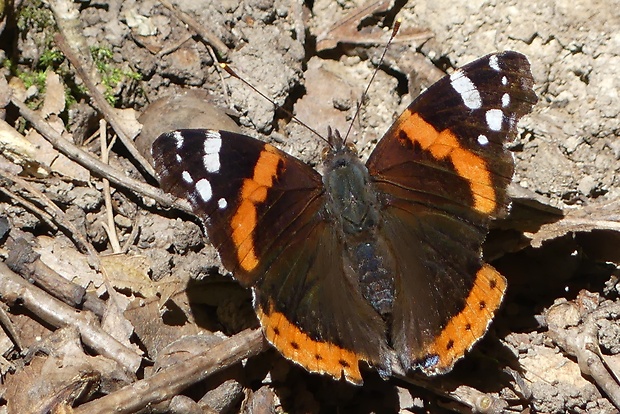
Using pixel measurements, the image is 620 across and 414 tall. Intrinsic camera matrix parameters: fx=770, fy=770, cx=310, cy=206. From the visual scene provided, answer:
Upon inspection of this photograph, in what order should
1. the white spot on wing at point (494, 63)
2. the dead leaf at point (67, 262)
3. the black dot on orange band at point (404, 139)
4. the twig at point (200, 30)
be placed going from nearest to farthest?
1. the white spot on wing at point (494, 63)
2. the black dot on orange band at point (404, 139)
3. the dead leaf at point (67, 262)
4. the twig at point (200, 30)

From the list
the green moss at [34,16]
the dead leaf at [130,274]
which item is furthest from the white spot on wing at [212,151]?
the green moss at [34,16]

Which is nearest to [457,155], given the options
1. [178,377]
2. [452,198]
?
[452,198]

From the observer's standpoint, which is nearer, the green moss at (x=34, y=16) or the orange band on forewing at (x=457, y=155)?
the orange band on forewing at (x=457, y=155)

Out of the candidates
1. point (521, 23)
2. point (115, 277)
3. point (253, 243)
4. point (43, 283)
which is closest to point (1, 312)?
point (43, 283)

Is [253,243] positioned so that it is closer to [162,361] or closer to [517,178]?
[162,361]

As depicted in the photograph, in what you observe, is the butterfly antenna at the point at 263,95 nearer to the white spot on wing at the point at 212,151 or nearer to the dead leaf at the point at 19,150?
the white spot on wing at the point at 212,151

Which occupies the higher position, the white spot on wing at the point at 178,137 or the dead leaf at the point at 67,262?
the white spot on wing at the point at 178,137

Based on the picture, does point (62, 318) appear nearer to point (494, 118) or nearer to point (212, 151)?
point (212, 151)
